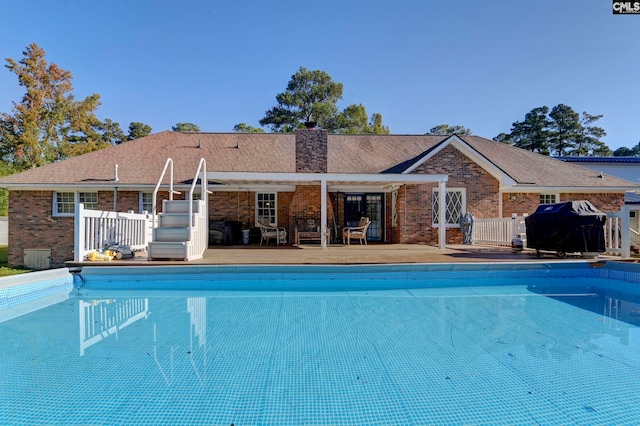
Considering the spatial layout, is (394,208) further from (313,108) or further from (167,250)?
(313,108)

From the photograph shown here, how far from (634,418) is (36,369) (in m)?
5.02

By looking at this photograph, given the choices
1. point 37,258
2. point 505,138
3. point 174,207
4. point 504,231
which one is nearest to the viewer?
point 174,207

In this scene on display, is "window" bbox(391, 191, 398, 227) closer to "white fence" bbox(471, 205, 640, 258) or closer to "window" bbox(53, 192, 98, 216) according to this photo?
"white fence" bbox(471, 205, 640, 258)

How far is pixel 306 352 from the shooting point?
12.5ft

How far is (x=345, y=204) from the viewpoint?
1479 centimetres

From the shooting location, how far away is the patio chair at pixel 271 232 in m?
12.7

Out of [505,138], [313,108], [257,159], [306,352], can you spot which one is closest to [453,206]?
[257,159]

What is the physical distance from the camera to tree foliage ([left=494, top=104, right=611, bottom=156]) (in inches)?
1594

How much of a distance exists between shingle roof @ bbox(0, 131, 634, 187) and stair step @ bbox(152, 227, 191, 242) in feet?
16.9

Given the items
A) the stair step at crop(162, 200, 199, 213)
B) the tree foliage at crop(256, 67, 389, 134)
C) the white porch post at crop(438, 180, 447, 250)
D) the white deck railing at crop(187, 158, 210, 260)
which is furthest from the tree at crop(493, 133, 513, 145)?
the stair step at crop(162, 200, 199, 213)

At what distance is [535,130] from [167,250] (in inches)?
1762

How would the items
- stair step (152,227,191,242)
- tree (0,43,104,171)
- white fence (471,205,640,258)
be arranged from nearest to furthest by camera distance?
1. stair step (152,227,191,242)
2. white fence (471,205,640,258)
3. tree (0,43,104,171)

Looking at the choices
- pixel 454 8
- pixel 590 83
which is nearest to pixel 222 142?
pixel 454 8

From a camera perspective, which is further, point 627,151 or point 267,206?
point 627,151
